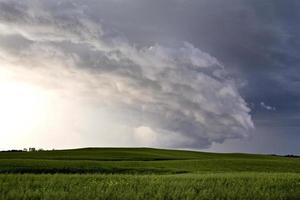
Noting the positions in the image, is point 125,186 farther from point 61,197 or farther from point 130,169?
point 130,169

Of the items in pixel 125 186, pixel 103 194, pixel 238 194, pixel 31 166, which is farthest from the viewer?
pixel 31 166

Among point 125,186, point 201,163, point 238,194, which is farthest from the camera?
point 201,163

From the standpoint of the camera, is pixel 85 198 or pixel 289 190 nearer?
pixel 85 198

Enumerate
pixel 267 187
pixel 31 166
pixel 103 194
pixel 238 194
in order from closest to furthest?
pixel 103 194, pixel 238 194, pixel 267 187, pixel 31 166

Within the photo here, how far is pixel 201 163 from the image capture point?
185 feet

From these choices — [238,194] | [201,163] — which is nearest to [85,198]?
[238,194]

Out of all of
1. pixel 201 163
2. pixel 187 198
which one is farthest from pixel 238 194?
pixel 201 163

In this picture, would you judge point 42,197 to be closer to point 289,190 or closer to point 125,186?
point 125,186

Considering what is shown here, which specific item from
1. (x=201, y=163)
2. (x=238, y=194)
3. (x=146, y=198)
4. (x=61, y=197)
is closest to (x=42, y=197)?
(x=61, y=197)

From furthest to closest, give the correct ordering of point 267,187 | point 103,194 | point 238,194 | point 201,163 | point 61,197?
point 201,163 < point 267,187 < point 238,194 < point 103,194 < point 61,197

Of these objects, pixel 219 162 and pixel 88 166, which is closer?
pixel 88 166

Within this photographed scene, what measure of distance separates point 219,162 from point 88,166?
20.0m

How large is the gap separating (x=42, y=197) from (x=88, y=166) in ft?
96.4

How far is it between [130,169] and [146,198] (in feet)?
92.0
